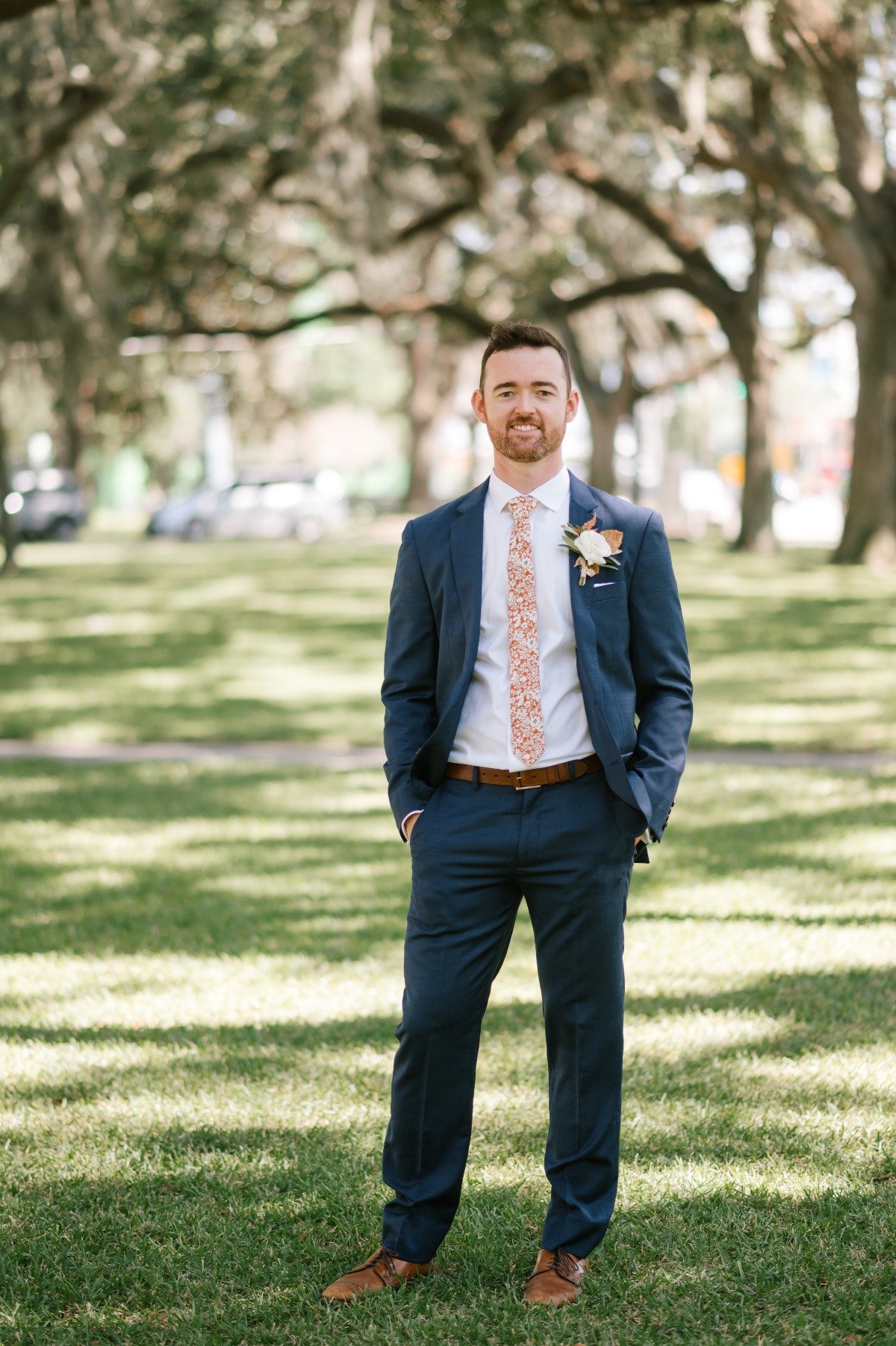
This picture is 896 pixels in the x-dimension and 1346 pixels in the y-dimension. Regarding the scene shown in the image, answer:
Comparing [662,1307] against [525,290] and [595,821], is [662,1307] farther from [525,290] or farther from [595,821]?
[525,290]

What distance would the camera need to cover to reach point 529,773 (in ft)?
11.7

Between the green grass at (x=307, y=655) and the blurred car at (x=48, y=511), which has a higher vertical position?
the blurred car at (x=48, y=511)

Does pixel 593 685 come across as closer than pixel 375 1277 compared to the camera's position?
Yes

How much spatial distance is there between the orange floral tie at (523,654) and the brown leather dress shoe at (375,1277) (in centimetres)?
121

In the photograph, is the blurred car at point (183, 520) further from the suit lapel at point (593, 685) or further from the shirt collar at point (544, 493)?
the suit lapel at point (593, 685)

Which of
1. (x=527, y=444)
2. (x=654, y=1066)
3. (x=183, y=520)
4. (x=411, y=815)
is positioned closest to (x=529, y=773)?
(x=411, y=815)

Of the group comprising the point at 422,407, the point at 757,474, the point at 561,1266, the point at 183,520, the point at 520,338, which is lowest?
the point at 561,1266

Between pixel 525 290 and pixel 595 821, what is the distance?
26.5 m

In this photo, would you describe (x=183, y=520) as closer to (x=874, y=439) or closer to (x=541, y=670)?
(x=874, y=439)

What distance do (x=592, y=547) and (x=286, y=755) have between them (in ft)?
27.4

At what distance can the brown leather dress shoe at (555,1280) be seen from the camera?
3.67 m

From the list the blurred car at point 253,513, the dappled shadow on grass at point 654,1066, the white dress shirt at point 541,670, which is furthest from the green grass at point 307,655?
the blurred car at point 253,513

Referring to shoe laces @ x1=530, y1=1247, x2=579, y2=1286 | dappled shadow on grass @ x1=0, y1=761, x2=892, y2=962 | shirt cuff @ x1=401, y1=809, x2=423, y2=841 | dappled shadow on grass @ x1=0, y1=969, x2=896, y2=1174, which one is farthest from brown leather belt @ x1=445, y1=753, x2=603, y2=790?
dappled shadow on grass @ x1=0, y1=761, x2=892, y2=962

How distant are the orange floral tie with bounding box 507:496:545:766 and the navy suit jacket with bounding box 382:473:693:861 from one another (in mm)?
80
